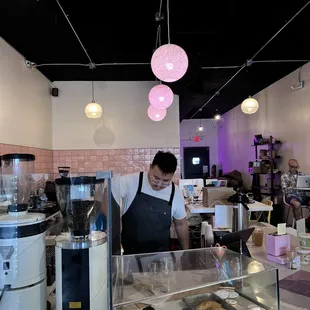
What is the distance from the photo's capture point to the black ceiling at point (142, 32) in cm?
343

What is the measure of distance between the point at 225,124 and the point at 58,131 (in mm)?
7753

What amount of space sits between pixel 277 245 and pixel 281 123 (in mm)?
5853

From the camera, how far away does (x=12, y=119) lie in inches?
159

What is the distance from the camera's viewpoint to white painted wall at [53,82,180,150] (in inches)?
232

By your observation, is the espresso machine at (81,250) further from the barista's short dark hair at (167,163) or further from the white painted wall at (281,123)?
the white painted wall at (281,123)

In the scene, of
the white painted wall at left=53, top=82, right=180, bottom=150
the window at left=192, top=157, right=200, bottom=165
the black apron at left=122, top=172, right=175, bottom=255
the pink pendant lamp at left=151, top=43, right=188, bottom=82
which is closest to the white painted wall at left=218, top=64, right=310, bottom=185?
the window at left=192, top=157, right=200, bottom=165

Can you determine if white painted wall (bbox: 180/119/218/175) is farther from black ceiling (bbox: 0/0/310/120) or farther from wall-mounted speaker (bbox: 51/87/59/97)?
wall-mounted speaker (bbox: 51/87/59/97)

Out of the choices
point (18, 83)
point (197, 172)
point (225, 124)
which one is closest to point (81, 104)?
point (18, 83)

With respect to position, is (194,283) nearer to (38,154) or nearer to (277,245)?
(277,245)

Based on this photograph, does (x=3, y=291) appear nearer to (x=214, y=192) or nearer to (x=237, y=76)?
(x=214, y=192)

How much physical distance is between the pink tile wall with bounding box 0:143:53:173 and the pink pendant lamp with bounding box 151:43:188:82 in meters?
2.28

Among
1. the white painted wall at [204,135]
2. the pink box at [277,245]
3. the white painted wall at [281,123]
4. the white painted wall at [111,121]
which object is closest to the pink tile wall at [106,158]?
the white painted wall at [111,121]

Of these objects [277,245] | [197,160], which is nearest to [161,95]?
[277,245]

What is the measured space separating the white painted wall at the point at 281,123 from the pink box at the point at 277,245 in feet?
15.2
